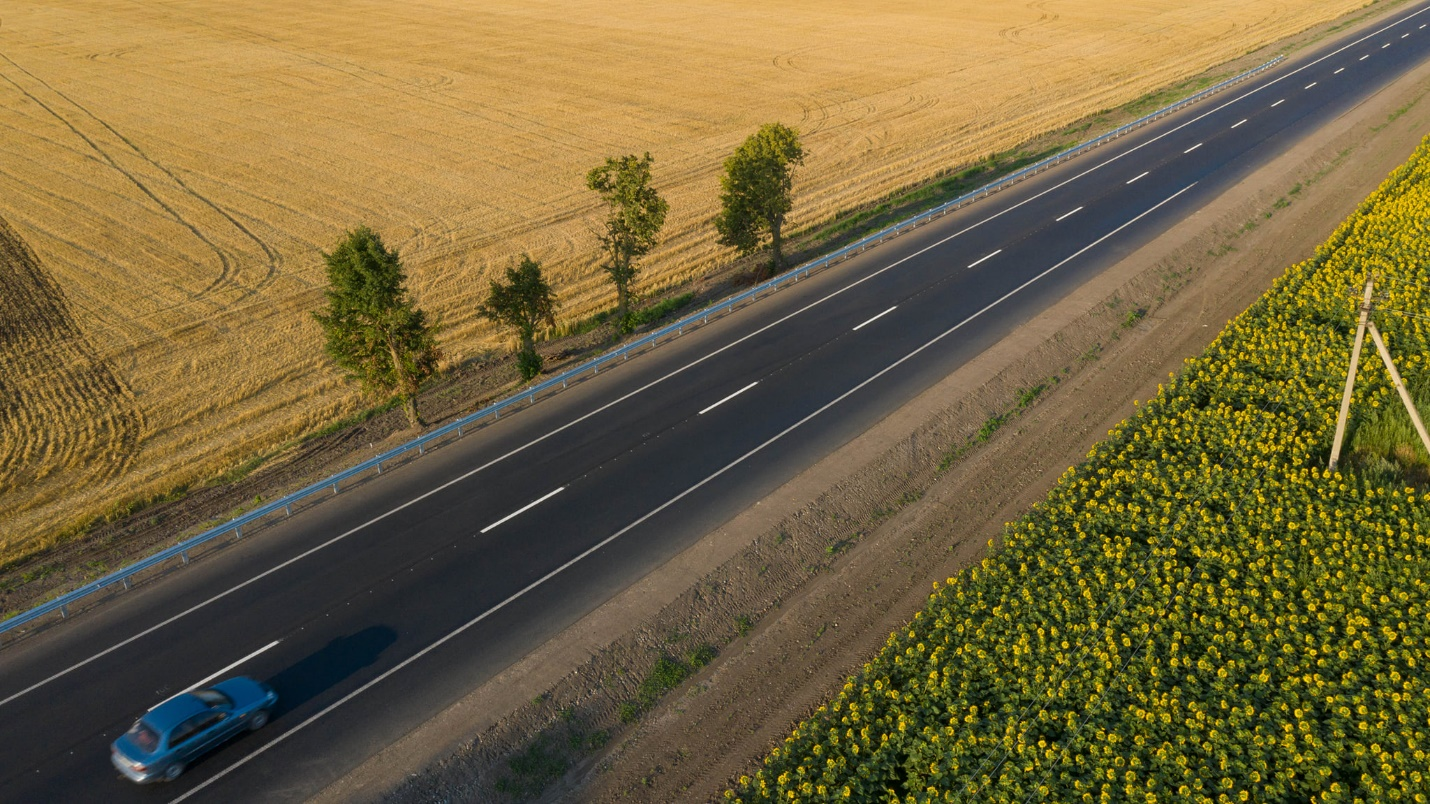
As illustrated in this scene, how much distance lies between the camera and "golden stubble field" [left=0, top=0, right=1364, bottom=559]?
32.5 meters

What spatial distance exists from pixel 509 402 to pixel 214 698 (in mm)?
12833

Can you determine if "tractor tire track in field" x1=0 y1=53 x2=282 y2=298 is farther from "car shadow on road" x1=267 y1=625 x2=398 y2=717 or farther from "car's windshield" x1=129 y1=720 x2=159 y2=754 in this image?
"car's windshield" x1=129 y1=720 x2=159 y2=754

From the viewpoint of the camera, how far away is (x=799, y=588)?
20328 millimetres

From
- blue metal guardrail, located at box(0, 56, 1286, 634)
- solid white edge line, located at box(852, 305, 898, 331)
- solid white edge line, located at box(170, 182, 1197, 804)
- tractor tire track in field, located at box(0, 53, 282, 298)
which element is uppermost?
tractor tire track in field, located at box(0, 53, 282, 298)

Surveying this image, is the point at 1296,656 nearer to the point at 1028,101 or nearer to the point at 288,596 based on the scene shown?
the point at 288,596

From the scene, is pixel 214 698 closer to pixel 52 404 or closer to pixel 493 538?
pixel 493 538

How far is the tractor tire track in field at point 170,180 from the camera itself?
139 ft

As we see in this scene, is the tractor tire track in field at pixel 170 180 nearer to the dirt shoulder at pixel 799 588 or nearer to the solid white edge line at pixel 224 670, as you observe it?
the solid white edge line at pixel 224 670

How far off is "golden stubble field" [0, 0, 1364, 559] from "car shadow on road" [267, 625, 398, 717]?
11.2 metres

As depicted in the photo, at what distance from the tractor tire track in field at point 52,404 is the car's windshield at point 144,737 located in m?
12.1

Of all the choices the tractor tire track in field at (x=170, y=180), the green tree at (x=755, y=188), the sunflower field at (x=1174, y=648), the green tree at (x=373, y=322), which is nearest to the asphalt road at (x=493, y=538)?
the green tree at (x=373, y=322)

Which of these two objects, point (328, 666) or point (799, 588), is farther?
point (799, 588)

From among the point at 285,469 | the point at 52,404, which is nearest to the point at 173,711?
the point at 285,469

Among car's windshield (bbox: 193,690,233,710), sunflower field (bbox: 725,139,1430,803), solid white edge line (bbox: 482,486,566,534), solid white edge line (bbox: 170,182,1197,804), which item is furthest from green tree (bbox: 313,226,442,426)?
sunflower field (bbox: 725,139,1430,803)
